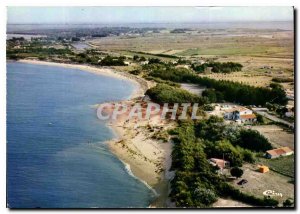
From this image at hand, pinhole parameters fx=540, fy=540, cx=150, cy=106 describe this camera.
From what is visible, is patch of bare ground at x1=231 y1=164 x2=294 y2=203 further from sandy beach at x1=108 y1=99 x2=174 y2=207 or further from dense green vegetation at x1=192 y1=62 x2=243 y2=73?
dense green vegetation at x1=192 y1=62 x2=243 y2=73

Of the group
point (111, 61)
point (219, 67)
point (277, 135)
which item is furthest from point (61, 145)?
Answer: point (277, 135)

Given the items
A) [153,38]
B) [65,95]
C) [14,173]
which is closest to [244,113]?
[153,38]

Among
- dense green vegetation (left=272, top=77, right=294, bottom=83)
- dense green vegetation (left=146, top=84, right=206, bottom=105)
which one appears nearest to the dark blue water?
dense green vegetation (left=146, top=84, right=206, bottom=105)

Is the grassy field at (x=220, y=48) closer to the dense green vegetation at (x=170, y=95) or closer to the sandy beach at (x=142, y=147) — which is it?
the dense green vegetation at (x=170, y=95)

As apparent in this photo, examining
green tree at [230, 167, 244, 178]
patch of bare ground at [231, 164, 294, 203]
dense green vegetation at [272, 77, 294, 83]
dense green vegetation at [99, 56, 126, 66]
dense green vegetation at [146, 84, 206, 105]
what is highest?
dense green vegetation at [99, 56, 126, 66]

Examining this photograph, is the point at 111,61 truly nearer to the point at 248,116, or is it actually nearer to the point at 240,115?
the point at 240,115

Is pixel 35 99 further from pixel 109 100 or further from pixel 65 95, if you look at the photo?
pixel 109 100
